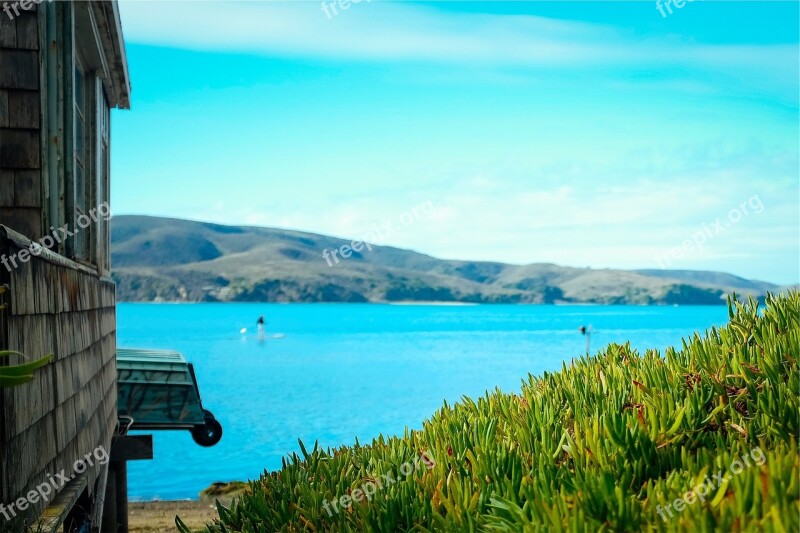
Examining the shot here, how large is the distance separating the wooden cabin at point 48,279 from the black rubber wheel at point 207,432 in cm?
627

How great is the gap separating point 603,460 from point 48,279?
3.51 m

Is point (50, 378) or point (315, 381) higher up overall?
point (50, 378)

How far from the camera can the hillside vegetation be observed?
10.8 feet

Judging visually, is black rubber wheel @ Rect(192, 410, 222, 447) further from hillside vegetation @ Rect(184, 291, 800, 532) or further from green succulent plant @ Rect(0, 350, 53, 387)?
green succulent plant @ Rect(0, 350, 53, 387)

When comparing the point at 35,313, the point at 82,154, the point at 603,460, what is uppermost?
the point at 82,154

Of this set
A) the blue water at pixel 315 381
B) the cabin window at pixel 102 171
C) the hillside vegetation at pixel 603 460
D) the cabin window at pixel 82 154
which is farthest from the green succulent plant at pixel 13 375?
the blue water at pixel 315 381

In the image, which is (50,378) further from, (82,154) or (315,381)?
(315,381)

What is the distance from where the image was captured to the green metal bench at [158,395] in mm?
14383

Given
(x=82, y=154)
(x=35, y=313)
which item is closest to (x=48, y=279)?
(x=35, y=313)

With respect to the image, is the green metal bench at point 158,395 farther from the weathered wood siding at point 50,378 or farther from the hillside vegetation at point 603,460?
the hillside vegetation at point 603,460

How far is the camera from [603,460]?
403 centimetres

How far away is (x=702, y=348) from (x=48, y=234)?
4729mm

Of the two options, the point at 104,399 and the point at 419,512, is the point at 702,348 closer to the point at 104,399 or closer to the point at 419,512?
the point at 419,512

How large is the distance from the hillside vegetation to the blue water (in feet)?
34.5
